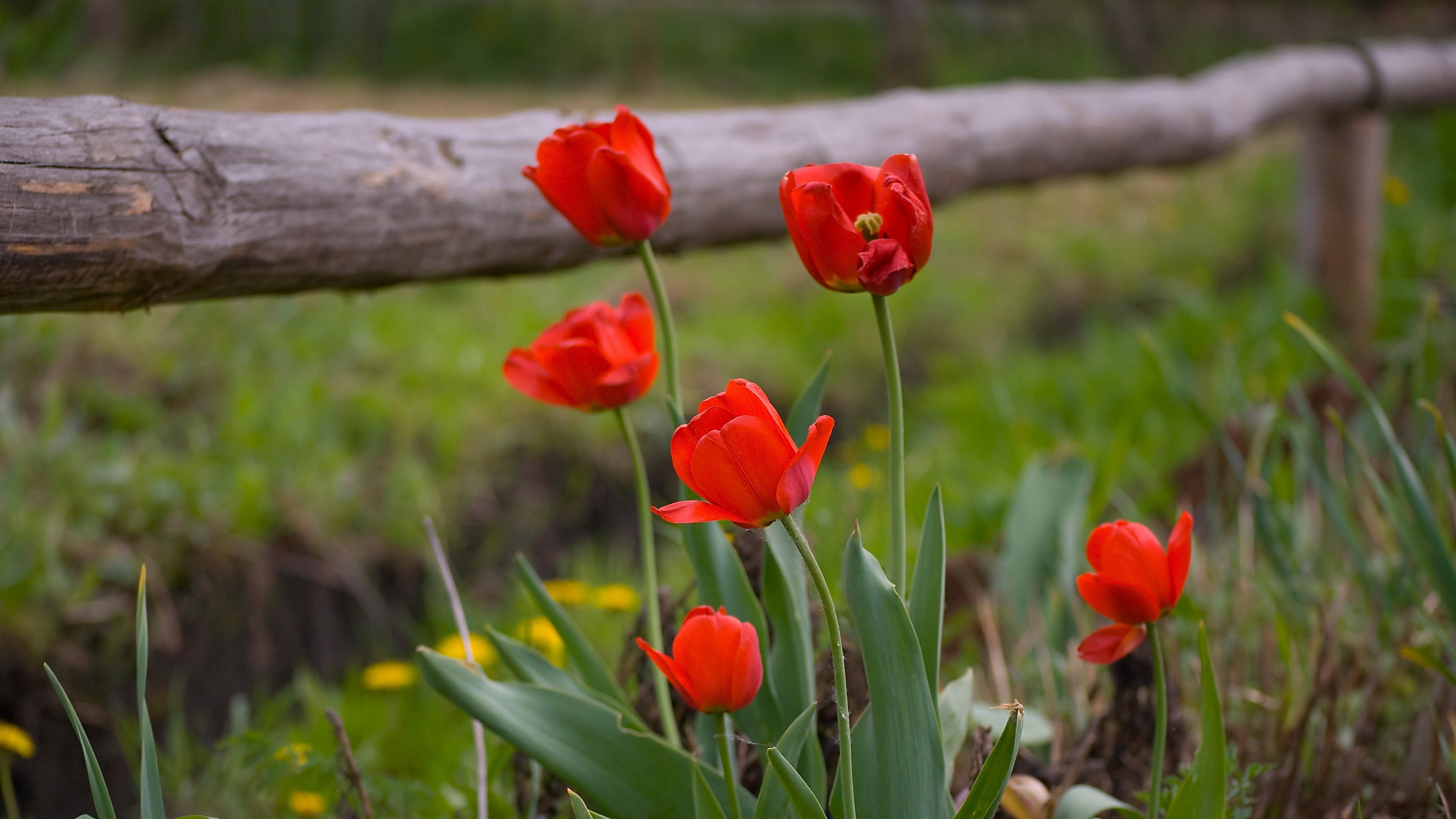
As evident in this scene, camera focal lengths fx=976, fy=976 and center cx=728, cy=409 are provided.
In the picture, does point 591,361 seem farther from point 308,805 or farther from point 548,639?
point 548,639

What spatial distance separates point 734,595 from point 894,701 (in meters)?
0.21

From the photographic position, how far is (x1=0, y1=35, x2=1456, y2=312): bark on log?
2.92ft

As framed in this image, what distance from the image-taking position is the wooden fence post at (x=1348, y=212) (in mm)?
3250

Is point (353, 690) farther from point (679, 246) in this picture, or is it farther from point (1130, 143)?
point (1130, 143)

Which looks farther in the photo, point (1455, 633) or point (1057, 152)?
point (1057, 152)

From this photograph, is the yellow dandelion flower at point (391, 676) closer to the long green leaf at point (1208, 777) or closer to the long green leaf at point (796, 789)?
the long green leaf at point (796, 789)

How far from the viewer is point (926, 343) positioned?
3924 millimetres

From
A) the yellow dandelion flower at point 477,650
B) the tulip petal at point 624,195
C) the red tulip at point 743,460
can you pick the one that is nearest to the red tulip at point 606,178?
the tulip petal at point 624,195

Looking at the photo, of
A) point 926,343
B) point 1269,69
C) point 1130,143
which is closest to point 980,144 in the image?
point 1130,143

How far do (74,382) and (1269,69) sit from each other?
3.45m

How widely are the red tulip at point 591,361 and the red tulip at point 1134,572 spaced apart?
0.34 meters

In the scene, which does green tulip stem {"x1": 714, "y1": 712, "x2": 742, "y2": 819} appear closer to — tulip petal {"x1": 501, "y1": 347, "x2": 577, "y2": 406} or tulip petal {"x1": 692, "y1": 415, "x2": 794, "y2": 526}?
tulip petal {"x1": 692, "y1": 415, "x2": 794, "y2": 526}

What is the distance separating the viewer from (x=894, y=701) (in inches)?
24.6

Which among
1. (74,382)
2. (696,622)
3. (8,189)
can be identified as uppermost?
(8,189)
